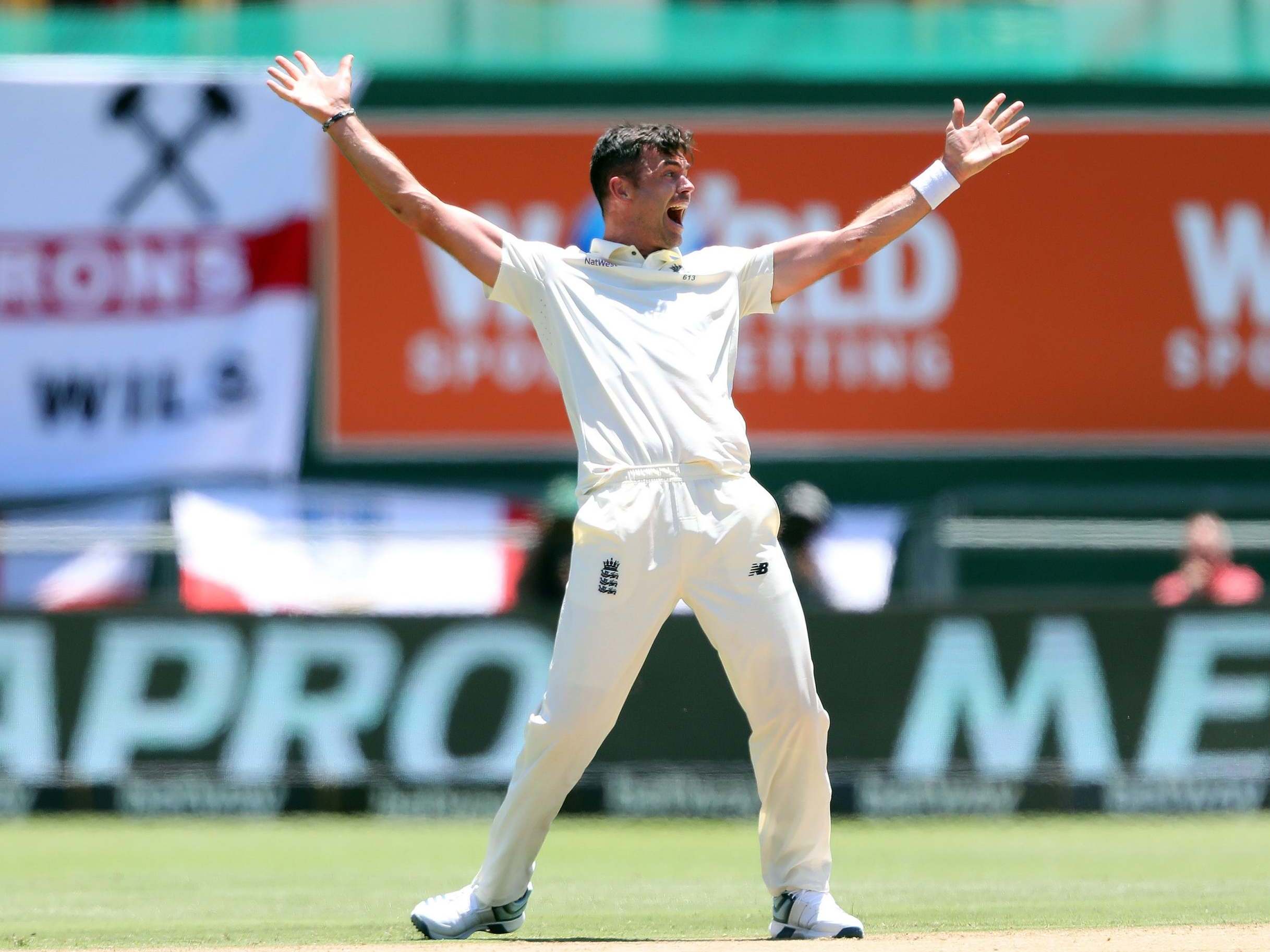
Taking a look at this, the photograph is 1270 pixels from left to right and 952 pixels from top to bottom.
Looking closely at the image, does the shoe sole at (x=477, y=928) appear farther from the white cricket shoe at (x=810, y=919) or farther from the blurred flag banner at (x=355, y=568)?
the blurred flag banner at (x=355, y=568)

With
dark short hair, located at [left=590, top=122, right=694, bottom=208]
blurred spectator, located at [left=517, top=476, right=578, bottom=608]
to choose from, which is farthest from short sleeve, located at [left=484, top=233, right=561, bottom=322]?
blurred spectator, located at [left=517, top=476, right=578, bottom=608]

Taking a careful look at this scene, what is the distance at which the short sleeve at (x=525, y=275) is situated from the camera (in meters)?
5.78

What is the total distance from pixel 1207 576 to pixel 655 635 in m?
7.33

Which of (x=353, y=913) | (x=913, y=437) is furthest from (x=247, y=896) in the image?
(x=913, y=437)

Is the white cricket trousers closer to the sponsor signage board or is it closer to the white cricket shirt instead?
the white cricket shirt

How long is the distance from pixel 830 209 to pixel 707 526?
9.70 metres

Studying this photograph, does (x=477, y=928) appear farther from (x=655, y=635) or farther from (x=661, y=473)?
(x=661, y=473)

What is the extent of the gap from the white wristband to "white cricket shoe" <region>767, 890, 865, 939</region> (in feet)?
6.80

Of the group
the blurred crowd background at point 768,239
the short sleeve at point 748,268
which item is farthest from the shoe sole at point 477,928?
the blurred crowd background at point 768,239

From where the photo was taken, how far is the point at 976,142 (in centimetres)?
614

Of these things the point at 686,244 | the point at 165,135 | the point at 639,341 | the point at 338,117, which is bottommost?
the point at 639,341

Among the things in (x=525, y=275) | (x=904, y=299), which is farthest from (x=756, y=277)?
(x=904, y=299)

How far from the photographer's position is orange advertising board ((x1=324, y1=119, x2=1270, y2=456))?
48.5ft

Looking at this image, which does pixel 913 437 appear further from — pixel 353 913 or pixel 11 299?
pixel 353 913
